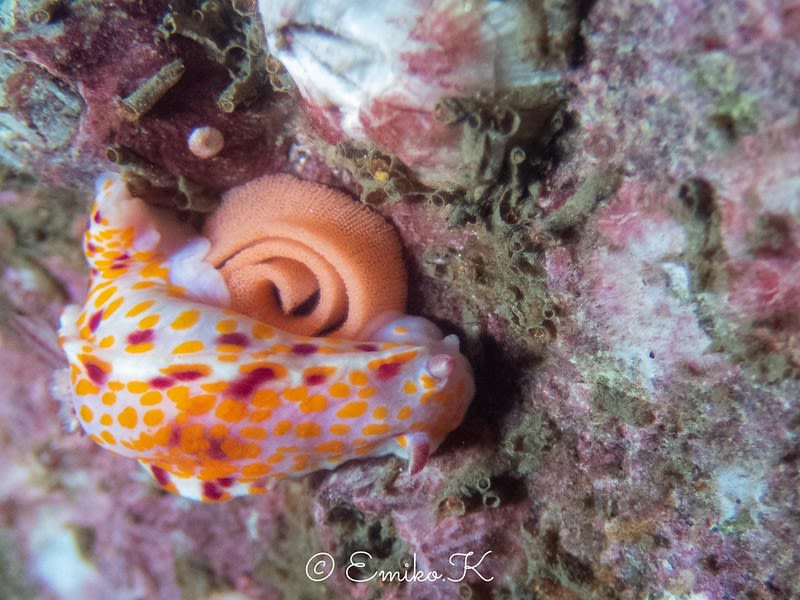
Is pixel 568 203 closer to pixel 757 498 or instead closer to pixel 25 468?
pixel 757 498

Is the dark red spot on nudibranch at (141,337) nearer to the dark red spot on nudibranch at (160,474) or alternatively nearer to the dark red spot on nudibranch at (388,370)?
the dark red spot on nudibranch at (160,474)

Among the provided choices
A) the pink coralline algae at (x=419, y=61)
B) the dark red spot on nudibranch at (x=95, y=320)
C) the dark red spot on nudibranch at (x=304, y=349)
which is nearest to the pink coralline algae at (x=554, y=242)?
the pink coralline algae at (x=419, y=61)

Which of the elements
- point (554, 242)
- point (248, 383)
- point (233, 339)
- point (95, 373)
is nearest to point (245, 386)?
point (248, 383)

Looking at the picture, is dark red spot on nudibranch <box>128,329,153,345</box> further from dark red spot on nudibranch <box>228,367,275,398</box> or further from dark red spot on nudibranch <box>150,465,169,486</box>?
dark red spot on nudibranch <box>150,465,169,486</box>

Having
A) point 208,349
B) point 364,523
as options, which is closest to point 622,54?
point 208,349

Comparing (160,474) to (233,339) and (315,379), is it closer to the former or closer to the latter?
(233,339)

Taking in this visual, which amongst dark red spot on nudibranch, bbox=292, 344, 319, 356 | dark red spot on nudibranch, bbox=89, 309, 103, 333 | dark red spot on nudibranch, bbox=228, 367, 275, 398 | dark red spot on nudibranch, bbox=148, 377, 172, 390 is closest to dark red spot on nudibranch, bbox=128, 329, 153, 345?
dark red spot on nudibranch, bbox=148, 377, 172, 390
